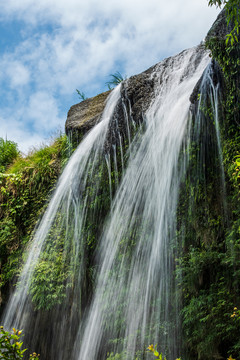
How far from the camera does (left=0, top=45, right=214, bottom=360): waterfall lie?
4.68 meters

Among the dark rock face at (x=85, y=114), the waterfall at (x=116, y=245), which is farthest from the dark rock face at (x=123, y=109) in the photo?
the waterfall at (x=116, y=245)

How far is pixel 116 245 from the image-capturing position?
5664 millimetres

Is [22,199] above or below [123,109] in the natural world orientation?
below

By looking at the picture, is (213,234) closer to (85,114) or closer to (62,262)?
(62,262)

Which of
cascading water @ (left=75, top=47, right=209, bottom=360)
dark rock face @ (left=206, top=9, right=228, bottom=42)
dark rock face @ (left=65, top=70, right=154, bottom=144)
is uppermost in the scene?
dark rock face @ (left=65, top=70, right=154, bottom=144)

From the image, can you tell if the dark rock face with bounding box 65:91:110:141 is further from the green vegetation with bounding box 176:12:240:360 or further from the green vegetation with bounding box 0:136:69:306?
the green vegetation with bounding box 176:12:240:360

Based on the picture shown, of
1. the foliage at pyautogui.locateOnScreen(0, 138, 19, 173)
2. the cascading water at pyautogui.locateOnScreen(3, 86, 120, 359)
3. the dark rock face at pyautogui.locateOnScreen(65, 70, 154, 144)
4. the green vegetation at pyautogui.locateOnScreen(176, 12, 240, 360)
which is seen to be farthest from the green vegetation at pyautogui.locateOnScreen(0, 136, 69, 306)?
the green vegetation at pyautogui.locateOnScreen(176, 12, 240, 360)

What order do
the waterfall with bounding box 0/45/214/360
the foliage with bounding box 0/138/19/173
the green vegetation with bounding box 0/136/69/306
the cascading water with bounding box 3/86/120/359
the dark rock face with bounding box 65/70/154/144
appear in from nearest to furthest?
the waterfall with bounding box 0/45/214/360, the cascading water with bounding box 3/86/120/359, the dark rock face with bounding box 65/70/154/144, the green vegetation with bounding box 0/136/69/306, the foliage with bounding box 0/138/19/173

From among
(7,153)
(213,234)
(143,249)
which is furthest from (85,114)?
(213,234)

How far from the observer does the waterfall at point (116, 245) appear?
468 cm

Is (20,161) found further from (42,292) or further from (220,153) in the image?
(220,153)

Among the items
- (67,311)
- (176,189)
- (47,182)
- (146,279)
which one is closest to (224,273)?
(146,279)

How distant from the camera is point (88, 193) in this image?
23.2 ft

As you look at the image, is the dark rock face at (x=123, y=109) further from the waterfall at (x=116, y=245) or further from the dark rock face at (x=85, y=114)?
the waterfall at (x=116, y=245)
